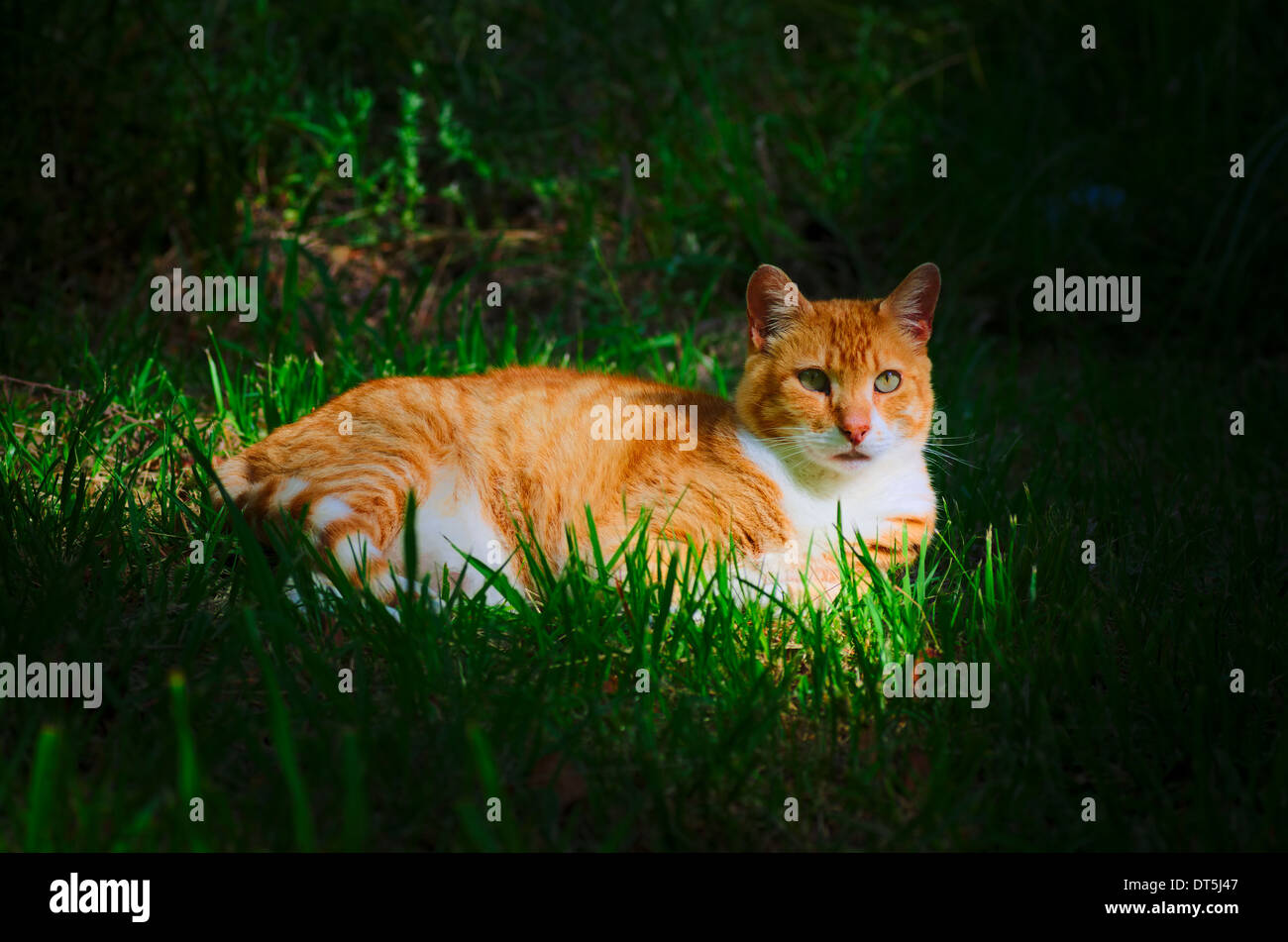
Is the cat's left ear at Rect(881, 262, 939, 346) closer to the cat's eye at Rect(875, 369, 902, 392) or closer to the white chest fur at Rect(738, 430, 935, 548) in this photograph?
the cat's eye at Rect(875, 369, 902, 392)

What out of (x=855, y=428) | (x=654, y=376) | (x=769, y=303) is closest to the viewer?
(x=855, y=428)

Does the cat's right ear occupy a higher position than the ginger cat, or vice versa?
the cat's right ear

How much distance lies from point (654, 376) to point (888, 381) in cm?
151

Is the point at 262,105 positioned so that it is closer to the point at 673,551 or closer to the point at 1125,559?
the point at 673,551

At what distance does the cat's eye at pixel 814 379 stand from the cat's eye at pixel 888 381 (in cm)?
15

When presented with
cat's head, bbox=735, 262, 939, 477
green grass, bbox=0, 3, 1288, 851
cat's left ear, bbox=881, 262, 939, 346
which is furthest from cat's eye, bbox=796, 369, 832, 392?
green grass, bbox=0, 3, 1288, 851

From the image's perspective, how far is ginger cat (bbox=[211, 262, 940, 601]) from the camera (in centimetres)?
293

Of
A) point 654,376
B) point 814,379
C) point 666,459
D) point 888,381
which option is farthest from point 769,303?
point 654,376

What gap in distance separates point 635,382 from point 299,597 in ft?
4.27

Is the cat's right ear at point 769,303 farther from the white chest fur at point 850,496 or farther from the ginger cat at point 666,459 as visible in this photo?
the white chest fur at point 850,496

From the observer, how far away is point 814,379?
305 centimetres

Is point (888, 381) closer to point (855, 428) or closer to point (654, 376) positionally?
point (855, 428)

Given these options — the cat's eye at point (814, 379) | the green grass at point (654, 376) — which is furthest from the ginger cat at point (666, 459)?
the green grass at point (654, 376)

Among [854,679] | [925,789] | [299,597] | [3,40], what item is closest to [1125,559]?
[854,679]
